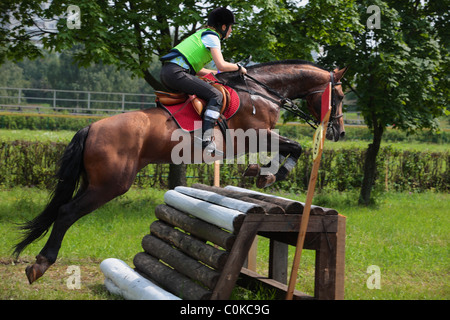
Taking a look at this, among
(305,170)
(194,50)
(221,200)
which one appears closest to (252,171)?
(221,200)

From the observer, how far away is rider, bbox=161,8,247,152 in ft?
14.5

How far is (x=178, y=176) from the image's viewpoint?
10539 mm

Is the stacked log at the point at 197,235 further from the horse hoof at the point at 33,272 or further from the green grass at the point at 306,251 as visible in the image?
the horse hoof at the point at 33,272

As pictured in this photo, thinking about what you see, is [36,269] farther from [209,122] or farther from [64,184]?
[209,122]

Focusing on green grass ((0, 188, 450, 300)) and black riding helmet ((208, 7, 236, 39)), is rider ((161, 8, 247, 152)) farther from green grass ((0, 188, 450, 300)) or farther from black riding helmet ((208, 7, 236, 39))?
green grass ((0, 188, 450, 300))

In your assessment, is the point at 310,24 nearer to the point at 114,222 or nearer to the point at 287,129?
the point at 114,222

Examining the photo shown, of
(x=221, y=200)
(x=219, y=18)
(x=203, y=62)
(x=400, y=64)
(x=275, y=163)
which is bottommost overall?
(x=221, y=200)

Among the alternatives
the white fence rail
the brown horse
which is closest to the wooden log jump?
the brown horse

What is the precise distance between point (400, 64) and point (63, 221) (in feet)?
25.7

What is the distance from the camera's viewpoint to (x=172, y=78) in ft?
14.7

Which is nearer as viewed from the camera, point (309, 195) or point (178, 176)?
point (309, 195)

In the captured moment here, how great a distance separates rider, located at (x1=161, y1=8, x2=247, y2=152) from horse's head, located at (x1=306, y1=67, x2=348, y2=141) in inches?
40.7

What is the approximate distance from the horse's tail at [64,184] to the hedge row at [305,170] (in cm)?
576
